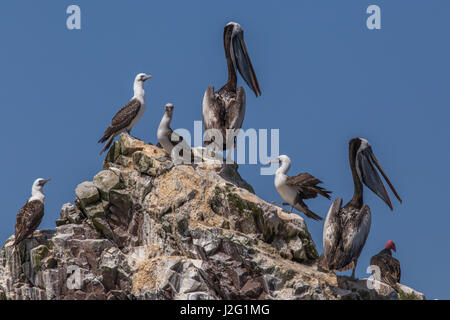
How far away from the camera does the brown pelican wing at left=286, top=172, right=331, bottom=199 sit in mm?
23688

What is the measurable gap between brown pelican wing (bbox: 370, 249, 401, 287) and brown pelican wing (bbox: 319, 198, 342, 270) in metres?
2.42

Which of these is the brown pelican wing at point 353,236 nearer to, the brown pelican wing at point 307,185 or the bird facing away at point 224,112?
the brown pelican wing at point 307,185

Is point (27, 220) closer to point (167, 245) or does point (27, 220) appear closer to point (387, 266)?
point (167, 245)

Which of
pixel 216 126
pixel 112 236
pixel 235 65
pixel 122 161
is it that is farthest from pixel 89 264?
pixel 235 65

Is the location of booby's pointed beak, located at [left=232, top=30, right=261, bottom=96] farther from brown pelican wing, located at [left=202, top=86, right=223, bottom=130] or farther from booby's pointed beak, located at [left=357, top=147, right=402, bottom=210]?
booby's pointed beak, located at [left=357, top=147, right=402, bottom=210]

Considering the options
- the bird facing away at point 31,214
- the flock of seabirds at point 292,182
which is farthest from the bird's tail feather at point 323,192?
the bird facing away at point 31,214

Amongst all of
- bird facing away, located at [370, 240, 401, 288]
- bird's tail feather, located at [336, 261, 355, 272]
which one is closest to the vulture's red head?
bird facing away, located at [370, 240, 401, 288]

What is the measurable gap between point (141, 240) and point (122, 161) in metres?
2.03

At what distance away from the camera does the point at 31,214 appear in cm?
2411

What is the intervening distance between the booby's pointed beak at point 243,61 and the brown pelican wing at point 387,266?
4.97 m

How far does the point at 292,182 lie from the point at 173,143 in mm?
2714

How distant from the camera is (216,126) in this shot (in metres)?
24.2
